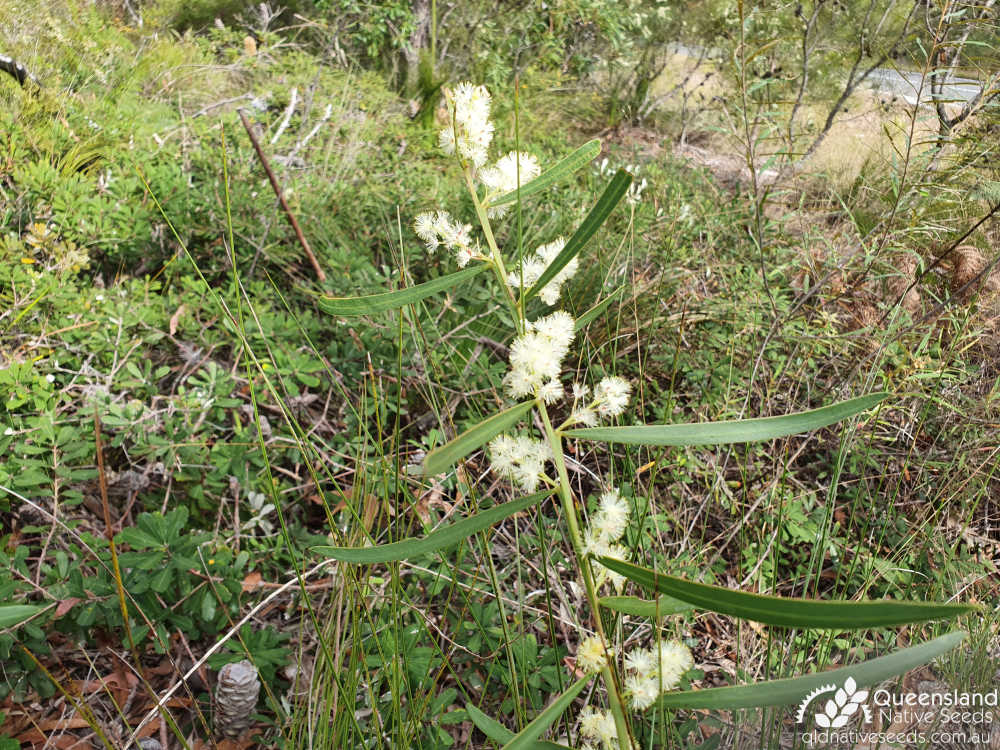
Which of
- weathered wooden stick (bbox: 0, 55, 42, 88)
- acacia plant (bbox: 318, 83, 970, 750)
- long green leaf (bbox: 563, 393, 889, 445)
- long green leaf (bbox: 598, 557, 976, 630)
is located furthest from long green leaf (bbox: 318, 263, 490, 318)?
weathered wooden stick (bbox: 0, 55, 42, 88)

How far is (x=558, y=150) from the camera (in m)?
3.97

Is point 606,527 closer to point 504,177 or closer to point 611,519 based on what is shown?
point 611,519

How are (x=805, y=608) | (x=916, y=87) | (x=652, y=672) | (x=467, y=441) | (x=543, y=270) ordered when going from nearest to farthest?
(x=805, y=608) < (x=467, y=441) < (x=652, y=672) < (x=543, y=270) < (x=916, y=87)

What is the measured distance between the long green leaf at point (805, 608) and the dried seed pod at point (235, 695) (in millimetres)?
862

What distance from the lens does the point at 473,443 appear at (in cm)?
57

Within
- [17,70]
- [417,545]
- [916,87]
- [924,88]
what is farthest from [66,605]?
[924,88]

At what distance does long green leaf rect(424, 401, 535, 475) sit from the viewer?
524mm

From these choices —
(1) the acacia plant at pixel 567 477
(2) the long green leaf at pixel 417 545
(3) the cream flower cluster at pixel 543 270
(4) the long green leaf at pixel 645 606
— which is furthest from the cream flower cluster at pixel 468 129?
(4) the long green leaf at pixel 645 606

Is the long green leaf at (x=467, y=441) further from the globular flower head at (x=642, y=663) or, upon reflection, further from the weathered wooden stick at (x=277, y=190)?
the weathered wooden stick at (x=277, y=190)

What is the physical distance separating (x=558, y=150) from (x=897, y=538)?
3047 millimetres

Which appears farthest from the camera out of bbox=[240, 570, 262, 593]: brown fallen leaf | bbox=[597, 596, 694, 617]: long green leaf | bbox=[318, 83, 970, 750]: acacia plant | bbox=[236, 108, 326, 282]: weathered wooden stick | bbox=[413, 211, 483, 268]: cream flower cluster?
bbox=[240, 570, 262, 593]: brown fallen leaf

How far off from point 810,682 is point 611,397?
320 millimetres

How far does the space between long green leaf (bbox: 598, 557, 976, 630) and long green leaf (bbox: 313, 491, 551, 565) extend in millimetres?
144

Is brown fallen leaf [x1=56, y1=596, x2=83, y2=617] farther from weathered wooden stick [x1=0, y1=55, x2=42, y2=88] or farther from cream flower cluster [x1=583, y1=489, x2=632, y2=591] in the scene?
weathered wooden stick [x1=0, y1=55, x2=42, y2=88]
